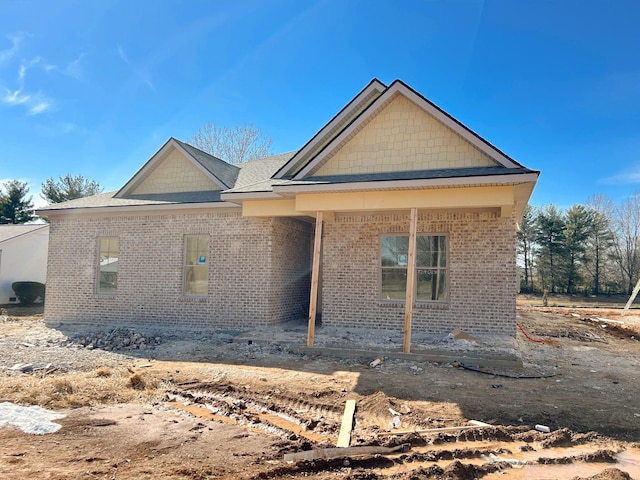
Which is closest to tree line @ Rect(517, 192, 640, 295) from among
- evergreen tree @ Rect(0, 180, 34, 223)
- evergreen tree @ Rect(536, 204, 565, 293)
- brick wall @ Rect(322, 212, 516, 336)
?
evergreen tree @ Rect(536, 204, 565, 293)

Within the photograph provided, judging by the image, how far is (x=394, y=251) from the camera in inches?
464

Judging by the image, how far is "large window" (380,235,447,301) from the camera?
1132 centimetres

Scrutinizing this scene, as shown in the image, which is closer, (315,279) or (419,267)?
(315,279)

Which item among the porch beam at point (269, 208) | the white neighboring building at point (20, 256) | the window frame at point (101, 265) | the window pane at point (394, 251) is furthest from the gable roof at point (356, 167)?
the white neighboring building at point (20, 256)

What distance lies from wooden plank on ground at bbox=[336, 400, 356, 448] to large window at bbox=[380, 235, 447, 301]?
5.70 metres

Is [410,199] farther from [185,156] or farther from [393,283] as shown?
[185,156]

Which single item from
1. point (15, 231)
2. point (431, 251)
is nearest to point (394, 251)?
point (431, 251)

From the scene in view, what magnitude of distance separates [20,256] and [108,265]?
50.4ft

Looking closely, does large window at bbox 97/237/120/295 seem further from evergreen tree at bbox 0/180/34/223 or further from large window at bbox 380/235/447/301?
evergreen tree at bbox 0/180/34/223

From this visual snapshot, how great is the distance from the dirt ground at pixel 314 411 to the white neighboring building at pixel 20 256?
17.1m

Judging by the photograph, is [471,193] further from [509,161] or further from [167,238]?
[167,238]

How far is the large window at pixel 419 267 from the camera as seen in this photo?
11.3 m

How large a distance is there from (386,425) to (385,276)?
6.59m

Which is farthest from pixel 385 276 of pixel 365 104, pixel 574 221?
pixel 574 221
